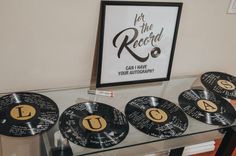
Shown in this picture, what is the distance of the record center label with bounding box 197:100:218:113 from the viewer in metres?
1.16

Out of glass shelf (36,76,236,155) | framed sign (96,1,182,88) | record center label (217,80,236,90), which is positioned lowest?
glass shelf (36,76,236,155)

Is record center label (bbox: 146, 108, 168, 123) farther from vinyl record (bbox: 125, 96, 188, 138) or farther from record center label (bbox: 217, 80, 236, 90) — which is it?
record center label (bbox: 217, 80, 236, 90)

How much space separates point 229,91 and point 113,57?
0.57 meters

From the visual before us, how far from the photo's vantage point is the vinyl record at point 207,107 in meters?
1.12

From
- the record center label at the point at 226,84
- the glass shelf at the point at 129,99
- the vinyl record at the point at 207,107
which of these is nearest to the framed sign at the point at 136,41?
the glass shelf at the point at 129,99

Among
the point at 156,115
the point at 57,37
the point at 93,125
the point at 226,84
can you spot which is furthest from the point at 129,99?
the point at 226,84

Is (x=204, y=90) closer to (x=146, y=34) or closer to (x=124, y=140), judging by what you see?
(x=146, y=34)

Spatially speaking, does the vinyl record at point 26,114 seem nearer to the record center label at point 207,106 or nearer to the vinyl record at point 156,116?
the vinyl record at point 156,116

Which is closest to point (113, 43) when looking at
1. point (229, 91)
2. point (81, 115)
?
point (81, 115)

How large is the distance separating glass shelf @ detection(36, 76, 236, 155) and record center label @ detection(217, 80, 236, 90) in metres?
0.11

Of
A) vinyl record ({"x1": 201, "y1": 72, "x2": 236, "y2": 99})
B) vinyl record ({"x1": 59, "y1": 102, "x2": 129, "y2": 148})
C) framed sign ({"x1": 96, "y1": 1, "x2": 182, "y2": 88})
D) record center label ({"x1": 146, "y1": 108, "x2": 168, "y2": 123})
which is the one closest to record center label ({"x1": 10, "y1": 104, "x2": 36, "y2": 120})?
vinyl record ({"x1": 59, "y1": 102, "x2": 129, "y2": 148})

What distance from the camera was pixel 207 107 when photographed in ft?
3.82

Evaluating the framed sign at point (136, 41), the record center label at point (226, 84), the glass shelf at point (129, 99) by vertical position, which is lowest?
the glass shelf at point (129, 99)

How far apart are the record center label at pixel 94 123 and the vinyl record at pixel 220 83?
22.1 inches
